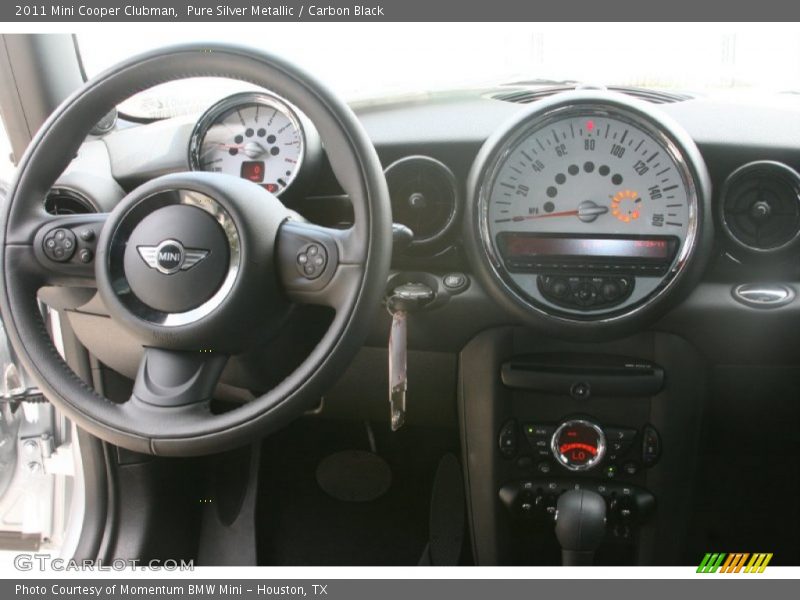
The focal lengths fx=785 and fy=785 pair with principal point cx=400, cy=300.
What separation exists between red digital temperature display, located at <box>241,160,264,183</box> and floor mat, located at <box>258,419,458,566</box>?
2.45 ft

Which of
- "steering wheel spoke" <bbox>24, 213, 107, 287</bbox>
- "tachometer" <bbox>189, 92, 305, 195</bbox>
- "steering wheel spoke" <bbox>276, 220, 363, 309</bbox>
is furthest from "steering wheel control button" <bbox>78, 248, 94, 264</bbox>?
"tachometer" <bbox>189, 92, 305, 195</bbox>

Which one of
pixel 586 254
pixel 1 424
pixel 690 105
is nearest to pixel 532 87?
pixel 690 105

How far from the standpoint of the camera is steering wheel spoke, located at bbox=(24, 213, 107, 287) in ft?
4.12

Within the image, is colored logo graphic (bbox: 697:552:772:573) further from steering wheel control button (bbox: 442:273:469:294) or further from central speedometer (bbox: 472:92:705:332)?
steering wheel control button (bbox: 442:273:469:294)

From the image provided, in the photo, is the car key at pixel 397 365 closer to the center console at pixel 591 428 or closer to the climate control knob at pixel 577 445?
the center console at pixel 591 428

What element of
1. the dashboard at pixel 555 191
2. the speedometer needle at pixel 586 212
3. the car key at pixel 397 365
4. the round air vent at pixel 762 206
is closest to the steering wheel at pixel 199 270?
the car key at pixel 397 365

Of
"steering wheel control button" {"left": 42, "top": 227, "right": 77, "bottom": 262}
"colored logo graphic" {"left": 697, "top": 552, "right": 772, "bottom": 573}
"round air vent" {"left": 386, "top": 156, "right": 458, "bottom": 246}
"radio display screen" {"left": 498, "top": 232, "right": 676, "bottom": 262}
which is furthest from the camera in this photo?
"colored logo graphic" {"left": 697, "top": 552, "right": 772, "bottom": 573}

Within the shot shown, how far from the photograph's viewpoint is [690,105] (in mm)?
1829

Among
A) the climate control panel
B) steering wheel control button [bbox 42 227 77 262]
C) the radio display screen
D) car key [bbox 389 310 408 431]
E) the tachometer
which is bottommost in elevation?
the climate control panel

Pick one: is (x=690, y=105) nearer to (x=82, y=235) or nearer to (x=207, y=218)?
(x=207, y=218)

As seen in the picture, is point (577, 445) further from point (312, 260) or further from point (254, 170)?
point (254, 170)

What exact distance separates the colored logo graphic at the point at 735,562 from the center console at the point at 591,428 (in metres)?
0.14

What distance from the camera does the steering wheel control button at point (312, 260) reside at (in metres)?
1.19
